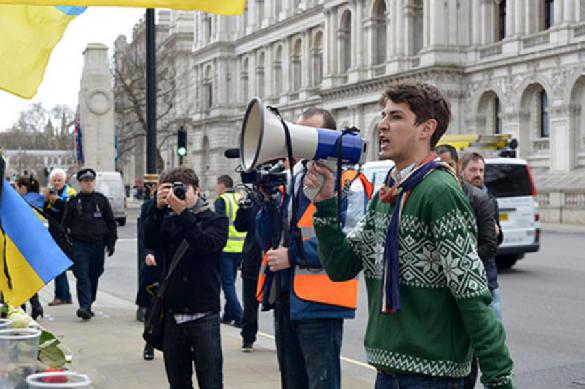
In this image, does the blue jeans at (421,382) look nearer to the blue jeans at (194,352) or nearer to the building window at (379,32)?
the blue jeans at (194,352)

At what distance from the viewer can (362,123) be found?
53469 mm

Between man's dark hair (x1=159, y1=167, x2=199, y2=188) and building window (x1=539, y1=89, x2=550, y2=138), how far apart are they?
1461 inches

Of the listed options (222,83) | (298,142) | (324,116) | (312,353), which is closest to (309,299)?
(312,353)

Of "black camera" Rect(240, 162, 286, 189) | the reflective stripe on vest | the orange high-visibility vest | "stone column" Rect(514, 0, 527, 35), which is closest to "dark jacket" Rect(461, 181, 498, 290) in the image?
the orange high-visibility vest

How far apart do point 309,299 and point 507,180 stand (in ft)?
42.4

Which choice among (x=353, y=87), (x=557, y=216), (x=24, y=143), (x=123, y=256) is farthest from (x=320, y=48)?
(x=24, y=143)

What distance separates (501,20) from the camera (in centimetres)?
4562

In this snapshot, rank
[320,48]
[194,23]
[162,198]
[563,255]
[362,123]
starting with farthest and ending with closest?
1. [194,23]
2. [320,48]
3. [362,123]
4. [563,255]
5. [162,198]

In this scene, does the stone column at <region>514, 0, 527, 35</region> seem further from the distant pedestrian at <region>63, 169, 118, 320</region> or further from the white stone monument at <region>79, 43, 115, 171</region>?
the distant pedestrian at <region>63, 169, 118, 320</region>

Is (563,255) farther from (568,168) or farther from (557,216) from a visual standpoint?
(568,168)

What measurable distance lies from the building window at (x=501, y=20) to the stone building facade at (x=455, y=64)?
5 centimetres

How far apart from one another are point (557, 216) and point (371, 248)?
31187mm

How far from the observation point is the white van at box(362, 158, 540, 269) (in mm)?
17234

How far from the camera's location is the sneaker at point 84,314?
455 inches
